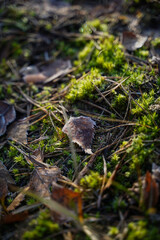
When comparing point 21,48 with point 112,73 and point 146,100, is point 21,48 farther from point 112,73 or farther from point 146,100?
point 146,100

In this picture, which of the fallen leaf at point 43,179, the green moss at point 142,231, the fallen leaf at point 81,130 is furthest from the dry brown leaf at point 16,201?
the green moss at point 142,231

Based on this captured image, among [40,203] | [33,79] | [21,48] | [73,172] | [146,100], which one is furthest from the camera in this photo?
[21,48]

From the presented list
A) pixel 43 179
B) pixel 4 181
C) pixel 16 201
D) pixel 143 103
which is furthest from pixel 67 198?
pixel 143 103

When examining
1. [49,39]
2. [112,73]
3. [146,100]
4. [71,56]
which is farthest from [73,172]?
[49,39]

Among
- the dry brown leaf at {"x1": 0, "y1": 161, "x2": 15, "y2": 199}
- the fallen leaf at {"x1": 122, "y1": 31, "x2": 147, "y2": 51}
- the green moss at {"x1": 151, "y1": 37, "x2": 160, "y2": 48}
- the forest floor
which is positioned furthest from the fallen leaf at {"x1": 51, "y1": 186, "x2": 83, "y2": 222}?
the green moss at {"x1": 151, "y1": 37, "x2": 160, "y2": 48}

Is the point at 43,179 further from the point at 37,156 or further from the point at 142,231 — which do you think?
the point at 142,231

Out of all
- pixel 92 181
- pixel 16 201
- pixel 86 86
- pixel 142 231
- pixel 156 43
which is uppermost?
pixel 156 43

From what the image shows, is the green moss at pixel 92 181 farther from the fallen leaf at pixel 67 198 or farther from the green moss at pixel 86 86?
the green moss at pixel 86 86
